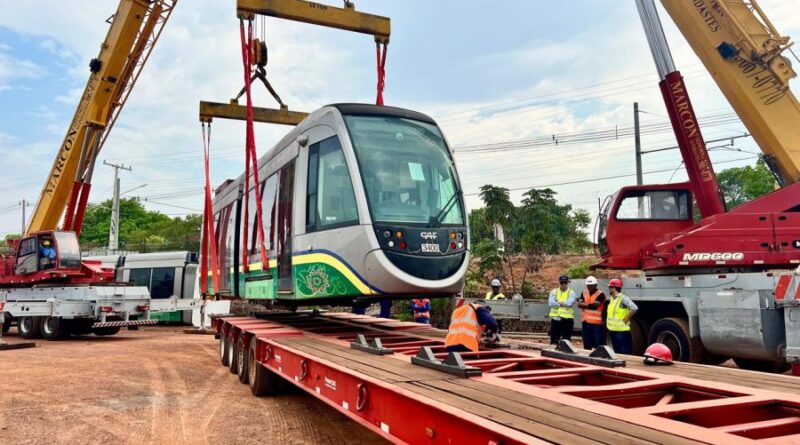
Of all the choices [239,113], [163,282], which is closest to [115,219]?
[163,282]

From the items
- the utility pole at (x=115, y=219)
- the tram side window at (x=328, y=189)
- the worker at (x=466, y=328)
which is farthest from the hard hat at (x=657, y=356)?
the utility pole at (x=115, y=219)

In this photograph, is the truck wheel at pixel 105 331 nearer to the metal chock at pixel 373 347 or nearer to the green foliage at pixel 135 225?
the metal chock at pixel 373 347

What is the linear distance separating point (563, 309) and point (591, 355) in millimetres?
5988

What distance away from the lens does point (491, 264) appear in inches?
838

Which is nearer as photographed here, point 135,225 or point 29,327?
point 29,327

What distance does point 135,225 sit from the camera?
67812mm

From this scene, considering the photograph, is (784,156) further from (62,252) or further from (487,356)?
(62,252)

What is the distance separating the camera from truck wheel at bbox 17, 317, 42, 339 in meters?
16.9

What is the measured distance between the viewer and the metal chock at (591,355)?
4.58 meters

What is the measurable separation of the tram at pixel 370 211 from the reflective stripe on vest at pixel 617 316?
3.63m

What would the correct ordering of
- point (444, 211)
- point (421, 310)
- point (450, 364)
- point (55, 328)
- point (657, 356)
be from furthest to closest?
1. point (55, 328)
2. point (421, 310)
3. point (444, 211)
4. point (657, 356)
5. point (450, 364)

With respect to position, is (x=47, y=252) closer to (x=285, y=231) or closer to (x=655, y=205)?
(x=285, y=231)

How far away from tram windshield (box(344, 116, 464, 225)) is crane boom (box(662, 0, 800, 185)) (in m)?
6.21

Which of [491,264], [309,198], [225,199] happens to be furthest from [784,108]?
[491,264]
